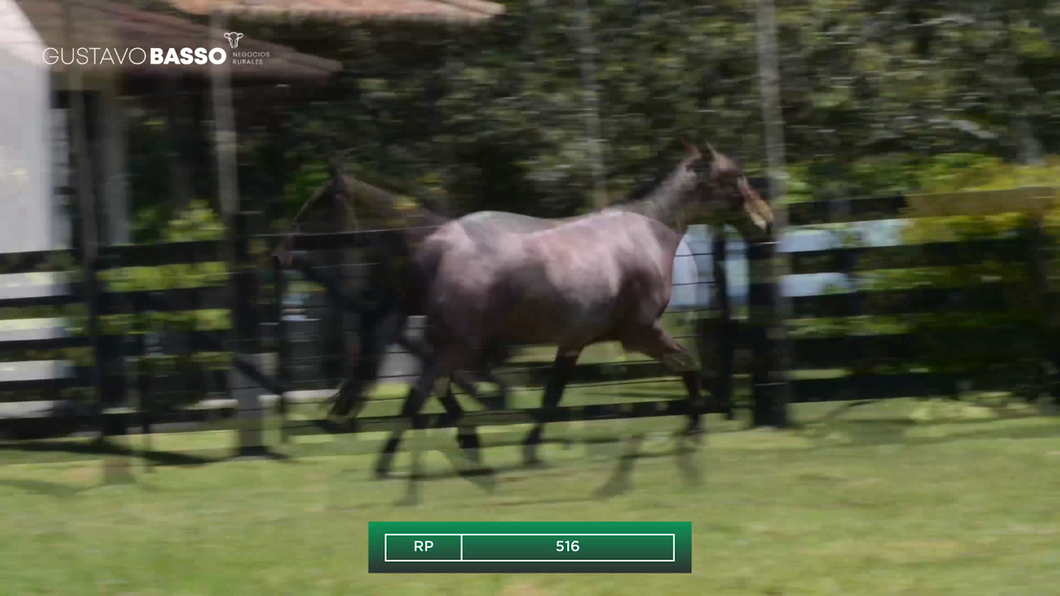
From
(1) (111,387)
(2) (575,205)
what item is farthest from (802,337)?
(1) (111,387)

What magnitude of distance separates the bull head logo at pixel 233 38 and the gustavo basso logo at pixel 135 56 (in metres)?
0.08

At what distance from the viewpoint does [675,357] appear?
222 inches

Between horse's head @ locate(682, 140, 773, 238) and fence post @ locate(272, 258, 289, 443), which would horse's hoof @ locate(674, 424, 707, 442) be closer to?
horse's head @ locate(682, 140, 773, 238)

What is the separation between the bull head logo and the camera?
657cm

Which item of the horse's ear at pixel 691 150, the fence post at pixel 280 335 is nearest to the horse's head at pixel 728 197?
the horse's ear at pixel 691 150

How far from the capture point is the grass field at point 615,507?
155 inches

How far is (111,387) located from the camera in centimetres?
606

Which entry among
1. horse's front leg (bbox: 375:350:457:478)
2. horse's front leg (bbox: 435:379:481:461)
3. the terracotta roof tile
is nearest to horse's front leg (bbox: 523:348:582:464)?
horse's front leg (bbox: 435:379:481:461)

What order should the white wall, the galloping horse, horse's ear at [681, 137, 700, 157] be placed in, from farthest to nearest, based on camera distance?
the white wall, horse's ear at [681, 137, 700, 157], the galloping horse

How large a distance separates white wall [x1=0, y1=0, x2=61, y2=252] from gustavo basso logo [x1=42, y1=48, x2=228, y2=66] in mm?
105

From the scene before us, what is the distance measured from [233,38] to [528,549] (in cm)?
380

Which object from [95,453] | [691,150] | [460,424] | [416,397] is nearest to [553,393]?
[460,424]

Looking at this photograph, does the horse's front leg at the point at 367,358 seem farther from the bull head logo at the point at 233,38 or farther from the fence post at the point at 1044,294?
the fence post at the point at 1044,294

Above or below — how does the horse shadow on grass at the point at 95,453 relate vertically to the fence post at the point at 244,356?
below
